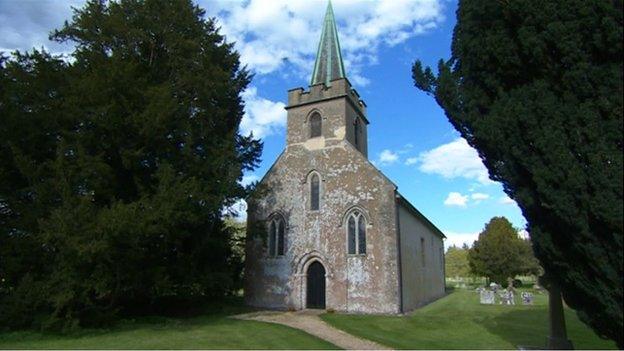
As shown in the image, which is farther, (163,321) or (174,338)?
(163,321)

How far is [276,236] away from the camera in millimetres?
23766

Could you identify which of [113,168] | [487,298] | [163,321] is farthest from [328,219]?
[487,298]

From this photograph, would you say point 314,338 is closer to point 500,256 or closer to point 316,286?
point 316,286

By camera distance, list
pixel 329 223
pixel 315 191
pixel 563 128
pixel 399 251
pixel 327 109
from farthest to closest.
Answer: pixel 327 109, pixel 315 191, pixel 329 223, pixel 399 251, pixel 563 128

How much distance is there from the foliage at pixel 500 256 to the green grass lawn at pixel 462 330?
90.7 feet

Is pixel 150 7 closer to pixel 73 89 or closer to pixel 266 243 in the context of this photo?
pixel 73 89

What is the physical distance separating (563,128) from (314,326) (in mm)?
11663

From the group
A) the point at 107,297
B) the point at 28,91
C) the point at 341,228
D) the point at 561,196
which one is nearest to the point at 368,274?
the point at 341,228

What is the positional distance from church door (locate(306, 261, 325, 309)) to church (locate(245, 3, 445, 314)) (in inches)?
2.0

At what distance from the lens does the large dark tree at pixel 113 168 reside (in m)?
14.1

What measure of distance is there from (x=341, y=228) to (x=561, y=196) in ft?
46.3

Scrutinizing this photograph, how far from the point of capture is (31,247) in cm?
1509

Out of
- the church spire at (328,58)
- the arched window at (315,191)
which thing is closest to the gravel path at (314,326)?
the arched window at (315,191)

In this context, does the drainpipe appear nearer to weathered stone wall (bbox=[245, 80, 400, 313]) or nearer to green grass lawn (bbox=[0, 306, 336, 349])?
weathered stone wall (bbox=[245, 80, 400, 313])
